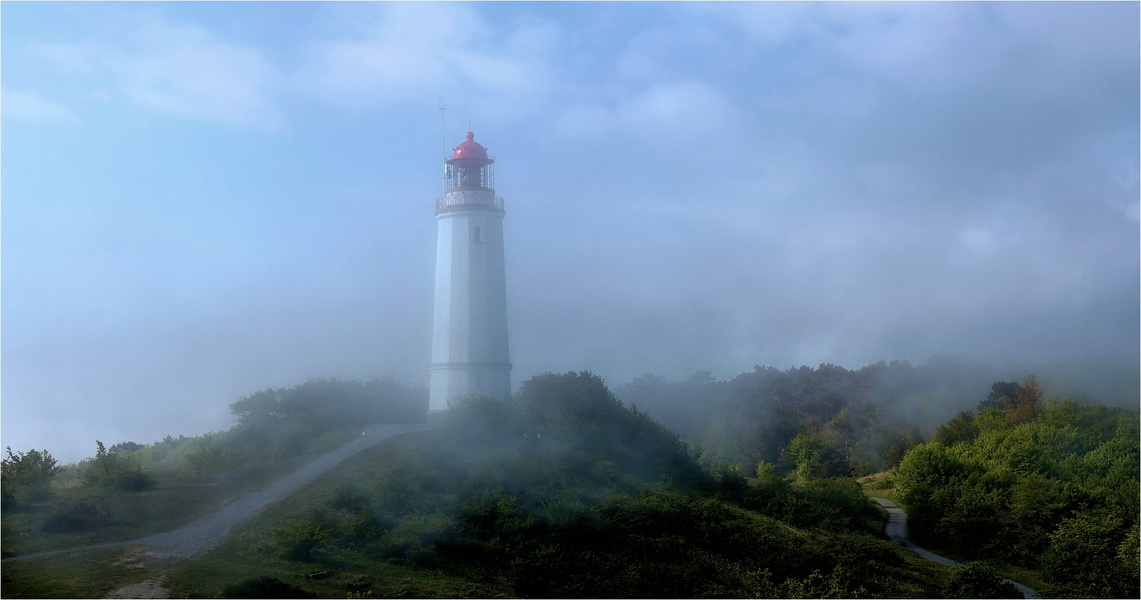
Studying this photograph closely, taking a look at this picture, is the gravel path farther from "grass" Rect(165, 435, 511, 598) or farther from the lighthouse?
the lighthouse

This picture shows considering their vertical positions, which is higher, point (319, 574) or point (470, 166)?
point (470, 166)

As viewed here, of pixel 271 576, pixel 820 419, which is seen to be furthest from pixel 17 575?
pixel 820 419

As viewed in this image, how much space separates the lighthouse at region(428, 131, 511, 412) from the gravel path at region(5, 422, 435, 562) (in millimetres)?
4719

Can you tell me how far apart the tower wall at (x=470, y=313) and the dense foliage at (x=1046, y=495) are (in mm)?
16777

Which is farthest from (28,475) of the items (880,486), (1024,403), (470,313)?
(1024,403)

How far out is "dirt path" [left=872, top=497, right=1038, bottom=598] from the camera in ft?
76.4

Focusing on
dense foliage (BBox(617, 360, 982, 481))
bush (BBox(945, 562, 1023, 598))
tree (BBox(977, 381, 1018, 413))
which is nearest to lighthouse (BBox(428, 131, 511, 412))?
dense foliage (BBox(617, 360, 982, 481))

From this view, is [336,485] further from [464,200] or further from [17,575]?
[464,200]

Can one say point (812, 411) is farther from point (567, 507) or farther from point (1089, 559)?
point (567, 507)

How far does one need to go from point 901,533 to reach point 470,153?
72.4 ft

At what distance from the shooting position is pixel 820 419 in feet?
164

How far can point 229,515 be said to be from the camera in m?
21.7

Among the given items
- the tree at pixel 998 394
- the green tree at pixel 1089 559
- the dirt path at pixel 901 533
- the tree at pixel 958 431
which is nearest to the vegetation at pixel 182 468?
the dirt path at pixel 901 533

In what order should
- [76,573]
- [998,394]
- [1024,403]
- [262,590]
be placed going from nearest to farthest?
1. [262,590]
2. [76,573]
3. [1024,403]
4. [998,394]
